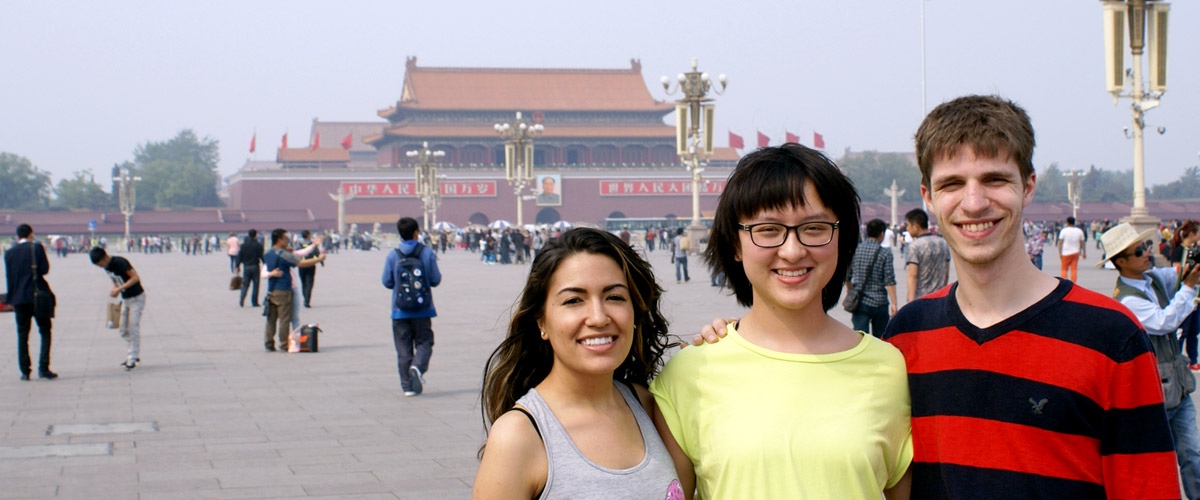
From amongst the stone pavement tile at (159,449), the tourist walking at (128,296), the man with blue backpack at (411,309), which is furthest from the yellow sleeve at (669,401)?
the tourist walking at (128,296)

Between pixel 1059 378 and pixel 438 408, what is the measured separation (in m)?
5.02

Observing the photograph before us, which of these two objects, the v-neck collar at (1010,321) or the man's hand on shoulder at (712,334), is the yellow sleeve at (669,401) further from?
the v-neck collar at (1010,321)

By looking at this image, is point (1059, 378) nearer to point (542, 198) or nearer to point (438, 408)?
point (438, 408)

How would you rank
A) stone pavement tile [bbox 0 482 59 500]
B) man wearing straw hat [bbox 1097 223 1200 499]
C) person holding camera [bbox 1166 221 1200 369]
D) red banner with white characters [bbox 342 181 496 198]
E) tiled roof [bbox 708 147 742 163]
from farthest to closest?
1. tiled roof [bbox 708 147 742 163]
2. red banner with white characters [bbox 342 181 496 198]
3. person holding camera [bbox 1166 221 1200 369]
4. stone pavement tile [bbox 0 482 59 500]
5. man wearing straw hat [bbox 1097 223 1200 499]

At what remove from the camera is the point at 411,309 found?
6879 millimetres

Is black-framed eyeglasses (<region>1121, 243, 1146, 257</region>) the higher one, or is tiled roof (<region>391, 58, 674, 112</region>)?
tiled roof (<region>391, 58, 674, 112</region>)

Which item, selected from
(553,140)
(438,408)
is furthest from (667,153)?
(438,408)

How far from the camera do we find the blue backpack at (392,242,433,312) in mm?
6855

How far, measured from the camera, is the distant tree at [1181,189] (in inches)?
2822

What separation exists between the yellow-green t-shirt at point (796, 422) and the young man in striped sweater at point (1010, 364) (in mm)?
48

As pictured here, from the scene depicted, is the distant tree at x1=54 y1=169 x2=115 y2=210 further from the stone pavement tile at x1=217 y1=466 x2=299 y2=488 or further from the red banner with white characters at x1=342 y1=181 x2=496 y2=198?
the stone pavement tile at x1=217 y1=466 x2=299 y2=488

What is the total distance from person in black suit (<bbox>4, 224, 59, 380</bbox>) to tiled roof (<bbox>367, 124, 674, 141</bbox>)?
144 ft

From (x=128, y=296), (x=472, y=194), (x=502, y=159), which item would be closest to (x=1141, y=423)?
(x=128, y=296)

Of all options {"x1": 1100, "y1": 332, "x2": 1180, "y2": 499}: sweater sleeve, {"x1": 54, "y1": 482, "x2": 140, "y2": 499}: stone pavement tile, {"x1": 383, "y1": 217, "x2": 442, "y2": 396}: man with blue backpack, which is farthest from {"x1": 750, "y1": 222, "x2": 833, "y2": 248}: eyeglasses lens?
{"x1": 383, "y1": 217, "x2": 442, "y2": 396}: man with blue backpack
